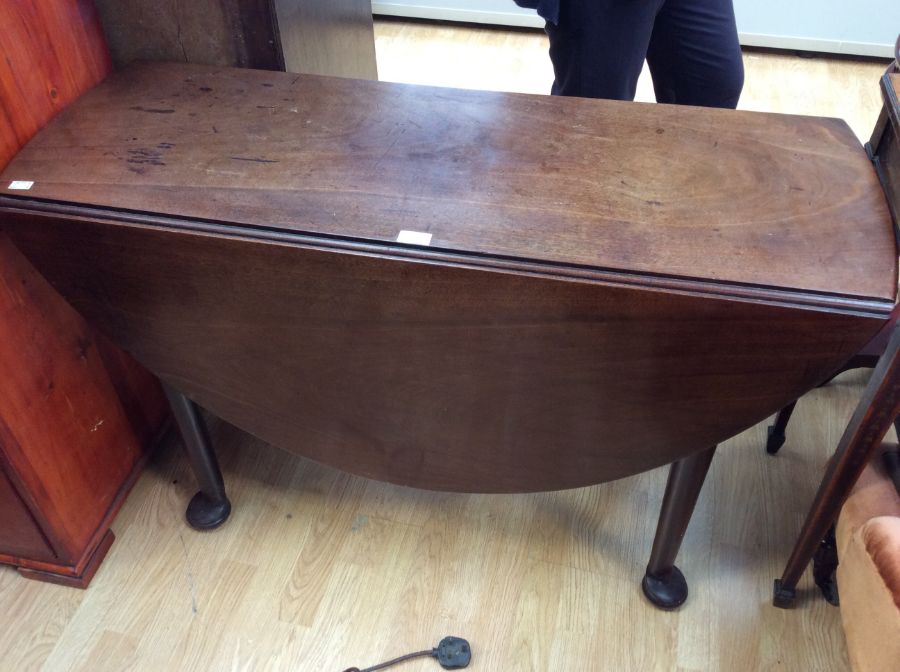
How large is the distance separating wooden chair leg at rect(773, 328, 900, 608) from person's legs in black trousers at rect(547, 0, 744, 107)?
2.11 ft

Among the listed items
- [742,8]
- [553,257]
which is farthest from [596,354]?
[742,8]

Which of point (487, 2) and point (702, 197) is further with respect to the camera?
point (487, 2)

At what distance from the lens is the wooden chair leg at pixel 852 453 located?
930 mm

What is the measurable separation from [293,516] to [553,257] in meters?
0.80

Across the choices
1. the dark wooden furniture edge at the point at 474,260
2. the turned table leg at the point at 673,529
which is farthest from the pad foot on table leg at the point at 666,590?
the dark wooden furniture edge at the point at 474,260

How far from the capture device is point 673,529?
118cm

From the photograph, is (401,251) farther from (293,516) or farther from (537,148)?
(293,516)

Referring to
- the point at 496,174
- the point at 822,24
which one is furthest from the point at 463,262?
the point at 822,24

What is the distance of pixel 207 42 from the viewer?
48.1 inches

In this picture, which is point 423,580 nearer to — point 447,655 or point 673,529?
point 447,655

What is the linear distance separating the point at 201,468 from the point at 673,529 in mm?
764

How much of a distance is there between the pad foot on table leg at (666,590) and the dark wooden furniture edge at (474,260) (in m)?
0.62

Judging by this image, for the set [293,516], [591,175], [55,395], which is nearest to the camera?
[591,175]

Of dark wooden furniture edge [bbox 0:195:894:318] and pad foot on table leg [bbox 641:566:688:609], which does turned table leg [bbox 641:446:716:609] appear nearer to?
pad foot on table leg [bbox 641:566:688:609]
